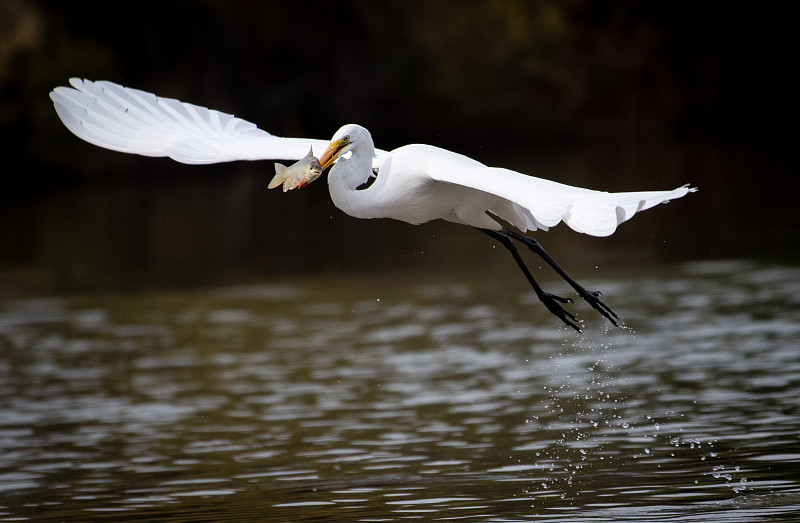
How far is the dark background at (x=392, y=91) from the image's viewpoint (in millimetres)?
37156

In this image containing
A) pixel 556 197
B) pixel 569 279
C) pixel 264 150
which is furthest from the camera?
pixel 569 279

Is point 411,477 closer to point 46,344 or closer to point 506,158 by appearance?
point 46,344

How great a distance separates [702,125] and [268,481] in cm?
4898

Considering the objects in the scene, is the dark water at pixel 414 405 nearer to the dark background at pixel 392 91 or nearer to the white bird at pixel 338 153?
the white bird at pixel 338 153

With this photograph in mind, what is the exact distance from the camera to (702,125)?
5719 cm

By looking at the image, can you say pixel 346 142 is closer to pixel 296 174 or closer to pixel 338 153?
pixel 338 153

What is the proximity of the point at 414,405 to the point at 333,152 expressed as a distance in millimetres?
4486

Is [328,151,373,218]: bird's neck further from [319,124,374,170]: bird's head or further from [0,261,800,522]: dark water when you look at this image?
[0,261,800,522]: dark water

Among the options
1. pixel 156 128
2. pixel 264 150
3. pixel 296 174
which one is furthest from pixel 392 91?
pixel 296 174

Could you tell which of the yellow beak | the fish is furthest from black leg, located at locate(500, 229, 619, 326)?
the fish

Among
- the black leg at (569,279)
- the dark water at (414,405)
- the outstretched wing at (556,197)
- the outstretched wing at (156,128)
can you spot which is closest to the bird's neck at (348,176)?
the outstretched wing at (556,197)

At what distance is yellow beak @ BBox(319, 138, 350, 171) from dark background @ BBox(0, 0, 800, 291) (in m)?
21.4

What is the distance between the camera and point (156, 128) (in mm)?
9531

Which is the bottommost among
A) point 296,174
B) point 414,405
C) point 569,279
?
point 414,405
